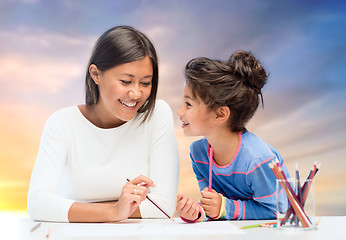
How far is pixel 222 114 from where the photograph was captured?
1.68 m

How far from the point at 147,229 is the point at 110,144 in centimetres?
54

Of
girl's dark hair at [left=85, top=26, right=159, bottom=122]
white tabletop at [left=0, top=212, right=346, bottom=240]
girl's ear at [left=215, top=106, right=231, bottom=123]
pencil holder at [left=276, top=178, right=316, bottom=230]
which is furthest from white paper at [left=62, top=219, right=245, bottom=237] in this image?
girl's dark hair at [left=85, top=26, right=159, bottom=122]

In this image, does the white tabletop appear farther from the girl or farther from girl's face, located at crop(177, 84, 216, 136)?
girl's face, located at crop(177, 84, 216, 136)

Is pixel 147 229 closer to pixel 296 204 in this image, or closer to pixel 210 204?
pixel 210 204

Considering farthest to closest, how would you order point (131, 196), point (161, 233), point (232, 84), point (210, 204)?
point (232, 84) → point (210, 204) → point (131, 196) → point (161, 233)

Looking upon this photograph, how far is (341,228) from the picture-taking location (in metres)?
1.34

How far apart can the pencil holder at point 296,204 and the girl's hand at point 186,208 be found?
0.28 metres

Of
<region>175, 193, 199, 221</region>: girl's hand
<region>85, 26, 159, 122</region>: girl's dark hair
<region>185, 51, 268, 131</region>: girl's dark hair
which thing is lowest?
<region>175, 193, 199, 221</region>: girl's hand

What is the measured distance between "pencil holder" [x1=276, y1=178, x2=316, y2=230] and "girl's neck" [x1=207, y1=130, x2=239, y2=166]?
437 mm

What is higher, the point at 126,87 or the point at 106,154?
the point at 126,87

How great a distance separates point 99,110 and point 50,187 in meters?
0.38

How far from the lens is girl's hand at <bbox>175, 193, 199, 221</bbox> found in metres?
1.37

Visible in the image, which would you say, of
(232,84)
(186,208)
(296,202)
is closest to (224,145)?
(232,84)

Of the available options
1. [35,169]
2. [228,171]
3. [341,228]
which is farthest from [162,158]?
[341,228]
